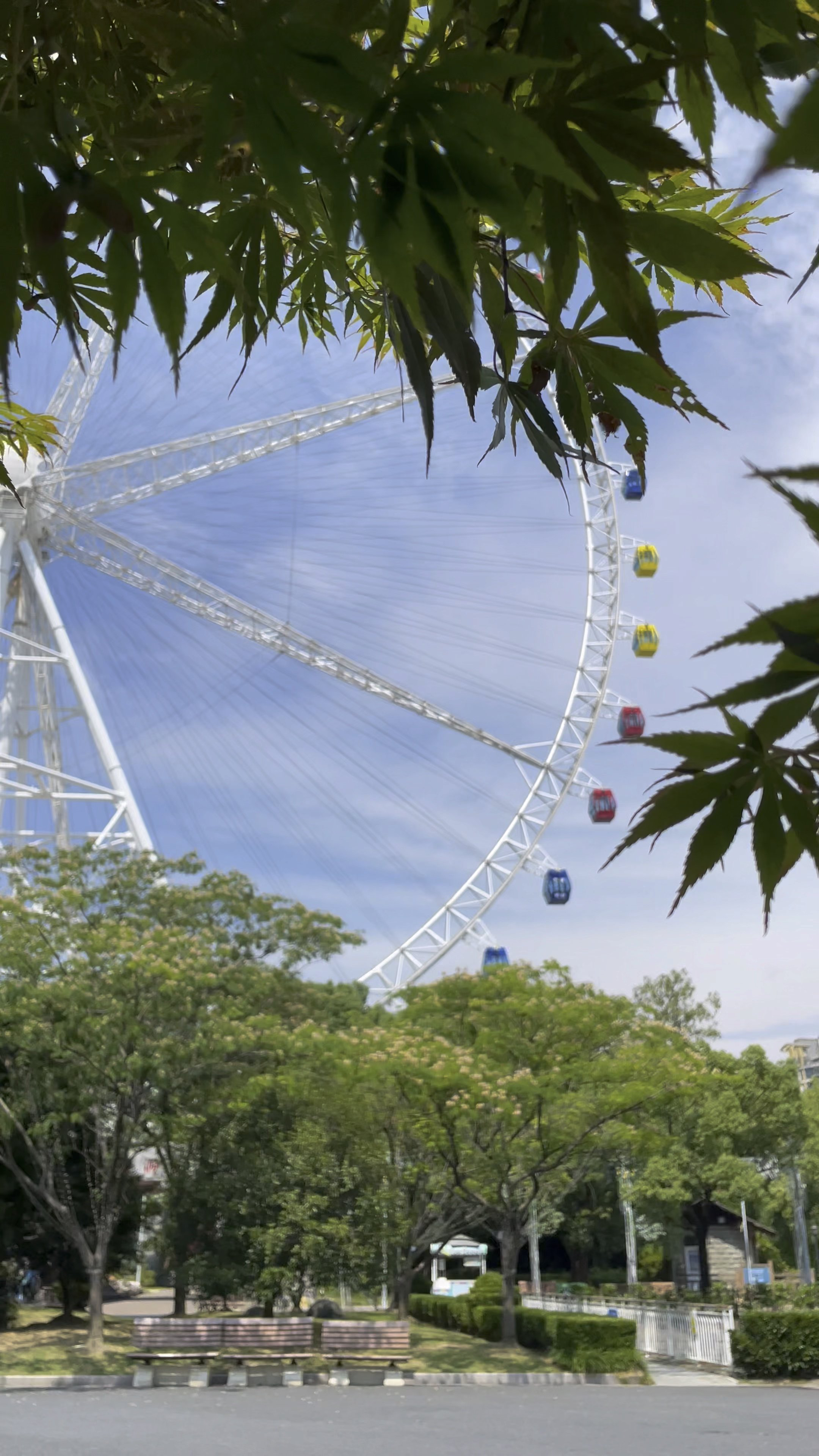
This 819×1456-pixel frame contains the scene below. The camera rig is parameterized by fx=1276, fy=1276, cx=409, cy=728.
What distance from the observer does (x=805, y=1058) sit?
2728 cm

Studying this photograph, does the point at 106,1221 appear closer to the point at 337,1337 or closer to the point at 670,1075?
the point at 337,1337

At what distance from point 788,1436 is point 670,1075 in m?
6.31

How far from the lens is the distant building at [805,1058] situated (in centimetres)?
438

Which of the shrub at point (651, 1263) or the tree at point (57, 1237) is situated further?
the shrub at point (651, 1263)

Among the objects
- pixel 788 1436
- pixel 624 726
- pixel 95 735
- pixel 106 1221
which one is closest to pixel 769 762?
Answer: pixel 788 1436

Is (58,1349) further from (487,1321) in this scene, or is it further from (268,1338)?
(487,1321)

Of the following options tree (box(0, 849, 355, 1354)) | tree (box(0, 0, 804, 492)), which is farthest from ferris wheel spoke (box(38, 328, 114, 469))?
tree (box(0, 0, 804, 492))

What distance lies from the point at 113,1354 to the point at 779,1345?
913 cm

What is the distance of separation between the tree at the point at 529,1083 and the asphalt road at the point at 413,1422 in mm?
3397

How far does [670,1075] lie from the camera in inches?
698

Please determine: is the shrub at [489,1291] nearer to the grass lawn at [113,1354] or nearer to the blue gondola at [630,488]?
the grass lawn at [113,1354]

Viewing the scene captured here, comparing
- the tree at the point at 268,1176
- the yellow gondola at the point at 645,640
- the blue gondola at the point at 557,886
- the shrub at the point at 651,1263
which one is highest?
the yellow gondola at the point at 645,640

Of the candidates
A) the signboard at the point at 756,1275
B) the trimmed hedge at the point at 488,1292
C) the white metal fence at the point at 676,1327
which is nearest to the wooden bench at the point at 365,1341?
the white metal fence at the point at 676,1327

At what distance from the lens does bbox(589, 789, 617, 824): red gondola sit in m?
28.1
